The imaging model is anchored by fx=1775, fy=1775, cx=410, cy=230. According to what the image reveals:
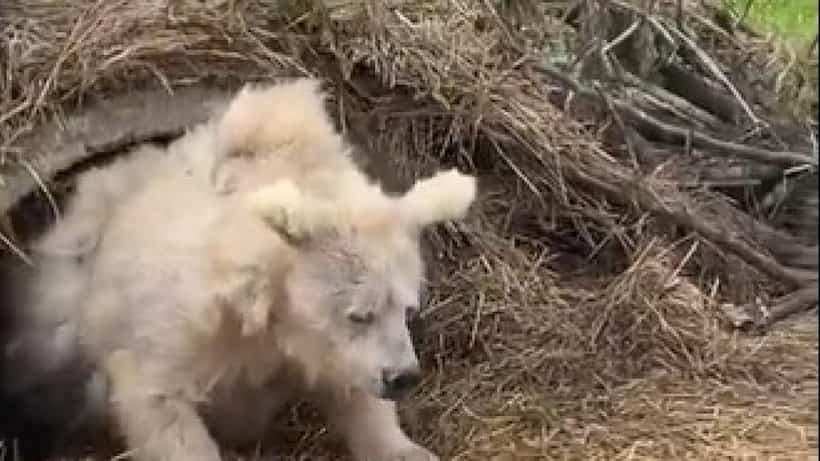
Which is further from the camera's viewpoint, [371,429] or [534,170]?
[534,170]

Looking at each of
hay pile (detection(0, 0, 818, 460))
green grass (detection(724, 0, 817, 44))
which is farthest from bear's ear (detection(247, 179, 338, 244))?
green grass (detection(724, 0, 817, 44))

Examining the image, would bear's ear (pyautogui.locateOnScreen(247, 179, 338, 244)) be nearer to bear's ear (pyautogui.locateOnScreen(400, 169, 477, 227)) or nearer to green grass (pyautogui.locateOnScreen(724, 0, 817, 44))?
bear's ear (pyautogui.locateOnScreen(400, 169, 477, 227))

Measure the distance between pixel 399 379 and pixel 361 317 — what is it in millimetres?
142

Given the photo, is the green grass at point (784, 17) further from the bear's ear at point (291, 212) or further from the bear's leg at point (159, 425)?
the bear's leg at point (159, 425)

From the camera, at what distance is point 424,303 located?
4.36 meters

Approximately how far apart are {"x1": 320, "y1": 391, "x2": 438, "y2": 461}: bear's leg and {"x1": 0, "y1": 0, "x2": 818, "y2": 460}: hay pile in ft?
0.49

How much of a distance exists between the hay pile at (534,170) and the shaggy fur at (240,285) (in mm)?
222

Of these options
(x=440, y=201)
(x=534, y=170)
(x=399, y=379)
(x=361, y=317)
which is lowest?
(x=534, y=170)

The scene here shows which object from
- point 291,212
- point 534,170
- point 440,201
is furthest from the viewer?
point 534,170

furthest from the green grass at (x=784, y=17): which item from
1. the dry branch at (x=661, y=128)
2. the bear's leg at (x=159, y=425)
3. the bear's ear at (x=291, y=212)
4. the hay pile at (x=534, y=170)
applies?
the bear's leg at (x=159, y=425)

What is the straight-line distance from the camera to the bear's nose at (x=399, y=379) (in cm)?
346

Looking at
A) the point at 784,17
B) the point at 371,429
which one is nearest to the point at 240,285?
the point at 371,429

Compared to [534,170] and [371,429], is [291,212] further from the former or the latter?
[534,170]

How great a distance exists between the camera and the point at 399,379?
346 cm
